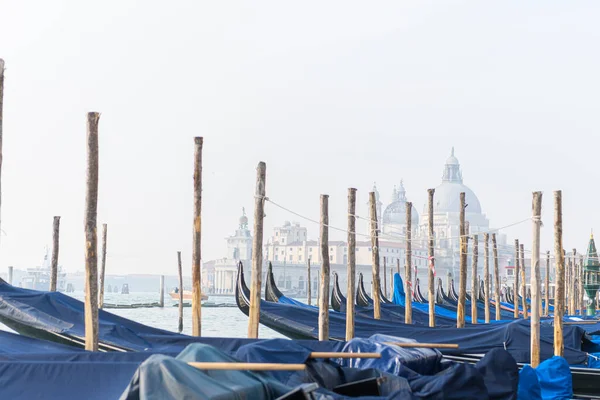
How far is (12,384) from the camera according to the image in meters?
5.61

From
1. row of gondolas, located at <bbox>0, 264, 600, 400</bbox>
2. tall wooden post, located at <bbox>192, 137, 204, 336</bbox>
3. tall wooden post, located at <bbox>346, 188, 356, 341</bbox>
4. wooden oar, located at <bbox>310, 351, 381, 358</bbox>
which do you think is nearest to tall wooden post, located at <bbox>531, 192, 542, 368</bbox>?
row of gondolas, located at <bbox>0, 264, 600, 400</bbox>

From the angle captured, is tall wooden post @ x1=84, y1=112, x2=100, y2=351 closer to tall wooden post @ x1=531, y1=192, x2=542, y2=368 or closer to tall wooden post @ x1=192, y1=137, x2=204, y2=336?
tall wooden post @ x1=192, y1=137, x2=204, y2=336

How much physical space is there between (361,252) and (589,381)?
299 feet

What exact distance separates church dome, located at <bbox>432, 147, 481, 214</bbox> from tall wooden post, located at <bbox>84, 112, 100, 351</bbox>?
341 ft

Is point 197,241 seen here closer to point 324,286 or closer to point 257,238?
point 257,238

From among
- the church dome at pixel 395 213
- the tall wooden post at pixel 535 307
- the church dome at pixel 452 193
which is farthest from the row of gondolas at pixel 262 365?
the church dome at pixel 452 193

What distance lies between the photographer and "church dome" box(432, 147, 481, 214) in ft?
373

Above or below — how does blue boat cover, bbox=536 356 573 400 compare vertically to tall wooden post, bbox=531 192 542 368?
below

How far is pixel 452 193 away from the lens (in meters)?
114

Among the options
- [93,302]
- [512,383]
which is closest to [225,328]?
[93,302]

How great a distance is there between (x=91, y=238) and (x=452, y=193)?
354ft

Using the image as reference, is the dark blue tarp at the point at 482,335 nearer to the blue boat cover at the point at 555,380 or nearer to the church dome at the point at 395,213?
the blue boat cover at the point at 555,380

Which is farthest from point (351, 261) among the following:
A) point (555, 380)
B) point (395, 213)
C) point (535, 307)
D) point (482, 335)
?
point (395, 213)

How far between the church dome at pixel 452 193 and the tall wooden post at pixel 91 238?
341 feet
